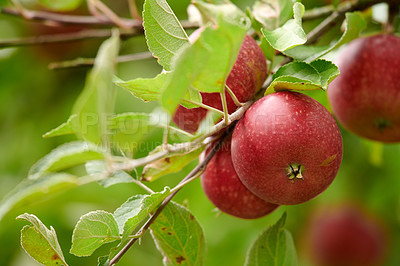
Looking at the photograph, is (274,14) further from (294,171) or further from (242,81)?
(294,171)

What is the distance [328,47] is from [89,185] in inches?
46.7

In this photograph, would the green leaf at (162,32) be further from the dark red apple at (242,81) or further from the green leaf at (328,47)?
the green leaf at (328,47)

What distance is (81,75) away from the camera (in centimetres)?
213

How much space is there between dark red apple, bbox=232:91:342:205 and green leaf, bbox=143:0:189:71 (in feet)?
0.52

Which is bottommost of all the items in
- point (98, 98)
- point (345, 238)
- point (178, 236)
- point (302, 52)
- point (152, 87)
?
point (345, 238)

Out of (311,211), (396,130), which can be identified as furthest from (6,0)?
(311,211)

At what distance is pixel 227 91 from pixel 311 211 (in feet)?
5.05

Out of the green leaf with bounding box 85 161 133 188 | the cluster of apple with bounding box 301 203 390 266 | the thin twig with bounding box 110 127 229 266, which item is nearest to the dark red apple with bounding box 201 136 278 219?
the thin twig with bounding box 110 127 229 266

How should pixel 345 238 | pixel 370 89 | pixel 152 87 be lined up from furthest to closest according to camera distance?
pixel 345 238
pixel 370 89
pixel 152 87

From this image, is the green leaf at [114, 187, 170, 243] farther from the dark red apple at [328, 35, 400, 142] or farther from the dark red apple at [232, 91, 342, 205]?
the dark red apple at [328, 35, 400, 142]

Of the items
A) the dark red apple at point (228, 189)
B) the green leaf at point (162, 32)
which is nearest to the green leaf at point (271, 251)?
the dark red apple at point (228, 189)

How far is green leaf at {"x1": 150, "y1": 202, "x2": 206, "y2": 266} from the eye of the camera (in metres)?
0.94

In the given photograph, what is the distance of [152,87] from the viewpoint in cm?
76

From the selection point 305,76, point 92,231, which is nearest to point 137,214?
point 92,231
